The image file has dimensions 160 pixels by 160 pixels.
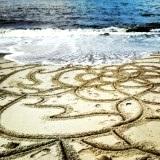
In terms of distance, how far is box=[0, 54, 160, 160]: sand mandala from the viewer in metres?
4.55

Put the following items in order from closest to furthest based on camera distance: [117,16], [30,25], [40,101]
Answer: [40,101]
[30,25]
[117,16]

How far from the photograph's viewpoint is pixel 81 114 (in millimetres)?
5809

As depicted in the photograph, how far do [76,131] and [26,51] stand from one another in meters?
7.87

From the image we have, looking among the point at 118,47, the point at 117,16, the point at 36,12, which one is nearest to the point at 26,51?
the point at 118,47

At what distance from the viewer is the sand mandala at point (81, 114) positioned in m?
4.55

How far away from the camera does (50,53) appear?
11.9m

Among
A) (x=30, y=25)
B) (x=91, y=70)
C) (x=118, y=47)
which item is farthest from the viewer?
(x=30, y=25)

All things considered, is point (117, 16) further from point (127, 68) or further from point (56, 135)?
point (56, 135)

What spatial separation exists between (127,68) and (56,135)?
182 inches

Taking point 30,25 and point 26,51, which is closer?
point 26,51

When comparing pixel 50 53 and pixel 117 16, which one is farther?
pixel 117 16

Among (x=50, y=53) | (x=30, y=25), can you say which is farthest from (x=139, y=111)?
(x=30, y=25)

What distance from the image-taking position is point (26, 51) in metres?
12.4

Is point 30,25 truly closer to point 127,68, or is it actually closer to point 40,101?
point 127,68
